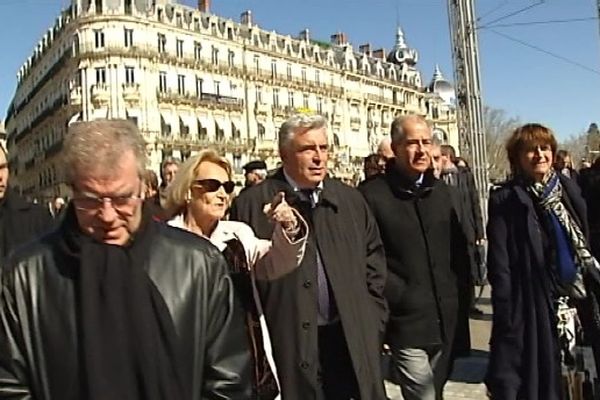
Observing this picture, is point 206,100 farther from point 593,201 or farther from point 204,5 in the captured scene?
point 593,201

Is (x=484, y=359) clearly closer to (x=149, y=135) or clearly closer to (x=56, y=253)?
(x=56, y=253)

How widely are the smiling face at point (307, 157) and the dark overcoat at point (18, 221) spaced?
4.23 ft

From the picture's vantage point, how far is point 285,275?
3.41 m

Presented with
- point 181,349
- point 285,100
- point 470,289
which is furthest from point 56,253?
point 285,100

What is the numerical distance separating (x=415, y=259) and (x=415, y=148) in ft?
2.15

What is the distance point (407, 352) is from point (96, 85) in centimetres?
5294

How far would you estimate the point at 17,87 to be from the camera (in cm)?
8694

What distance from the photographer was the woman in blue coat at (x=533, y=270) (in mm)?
4113

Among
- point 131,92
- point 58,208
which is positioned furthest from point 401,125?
point 131,92

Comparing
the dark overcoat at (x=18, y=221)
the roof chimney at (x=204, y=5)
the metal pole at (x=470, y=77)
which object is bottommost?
the dark overcoat at (x=18, y=221)

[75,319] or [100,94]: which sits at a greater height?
[100,94]

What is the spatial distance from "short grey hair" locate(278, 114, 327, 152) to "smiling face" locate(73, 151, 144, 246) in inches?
64.9

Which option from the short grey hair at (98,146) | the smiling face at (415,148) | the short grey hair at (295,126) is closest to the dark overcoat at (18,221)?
the short grey hair at (295,126)

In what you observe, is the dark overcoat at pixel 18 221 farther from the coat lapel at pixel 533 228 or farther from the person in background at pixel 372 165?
the person in background at pixel 372 165
